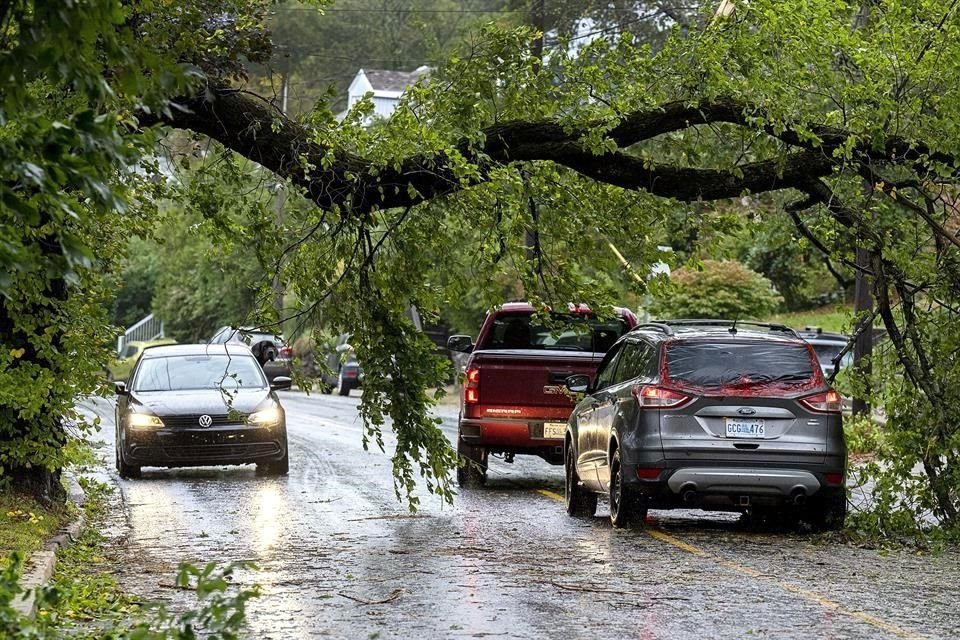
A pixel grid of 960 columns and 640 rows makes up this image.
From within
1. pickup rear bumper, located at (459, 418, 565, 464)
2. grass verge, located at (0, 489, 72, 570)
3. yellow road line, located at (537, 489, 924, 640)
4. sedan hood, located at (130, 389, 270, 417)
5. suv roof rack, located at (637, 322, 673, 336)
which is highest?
suv roof rack, located at (637, 322, 673, 336)

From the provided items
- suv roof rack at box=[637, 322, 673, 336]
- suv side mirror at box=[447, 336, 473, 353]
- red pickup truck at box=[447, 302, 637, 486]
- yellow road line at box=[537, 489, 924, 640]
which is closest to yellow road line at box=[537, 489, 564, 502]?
red pickup truck at box=[447, 302, 637, 486]

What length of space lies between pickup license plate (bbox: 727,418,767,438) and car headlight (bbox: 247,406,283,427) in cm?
782

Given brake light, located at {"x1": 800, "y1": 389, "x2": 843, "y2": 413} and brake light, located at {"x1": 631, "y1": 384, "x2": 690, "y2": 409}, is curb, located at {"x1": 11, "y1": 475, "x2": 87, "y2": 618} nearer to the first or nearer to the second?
brake light, located at {"x1": 631, "y1": 384, "x2": 690, "y2": 409}

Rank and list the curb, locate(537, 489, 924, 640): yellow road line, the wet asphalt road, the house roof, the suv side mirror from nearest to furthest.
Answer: the curb, locate(537, 489, 924, 640): yellow road line, the wet asphalt road, the suv side mirror, the house roof

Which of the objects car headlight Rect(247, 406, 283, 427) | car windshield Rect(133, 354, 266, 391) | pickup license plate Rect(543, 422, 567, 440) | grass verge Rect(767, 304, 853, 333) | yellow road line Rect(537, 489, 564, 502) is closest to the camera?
yellow road line Rect(537, 489, 564, 502)

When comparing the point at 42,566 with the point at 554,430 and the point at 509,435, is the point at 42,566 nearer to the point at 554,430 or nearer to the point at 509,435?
the point at 509,435

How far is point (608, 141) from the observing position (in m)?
13.2

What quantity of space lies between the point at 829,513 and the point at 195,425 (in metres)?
8.39

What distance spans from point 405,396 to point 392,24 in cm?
7526

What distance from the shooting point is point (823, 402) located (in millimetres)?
13594

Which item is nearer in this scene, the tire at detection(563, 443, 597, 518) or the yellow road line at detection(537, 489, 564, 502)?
the tire at detection(563, 443, 597, 518)

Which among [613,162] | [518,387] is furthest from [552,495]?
[613,162]

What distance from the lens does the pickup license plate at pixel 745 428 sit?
1345cm

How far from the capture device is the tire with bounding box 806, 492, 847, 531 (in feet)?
45.1
